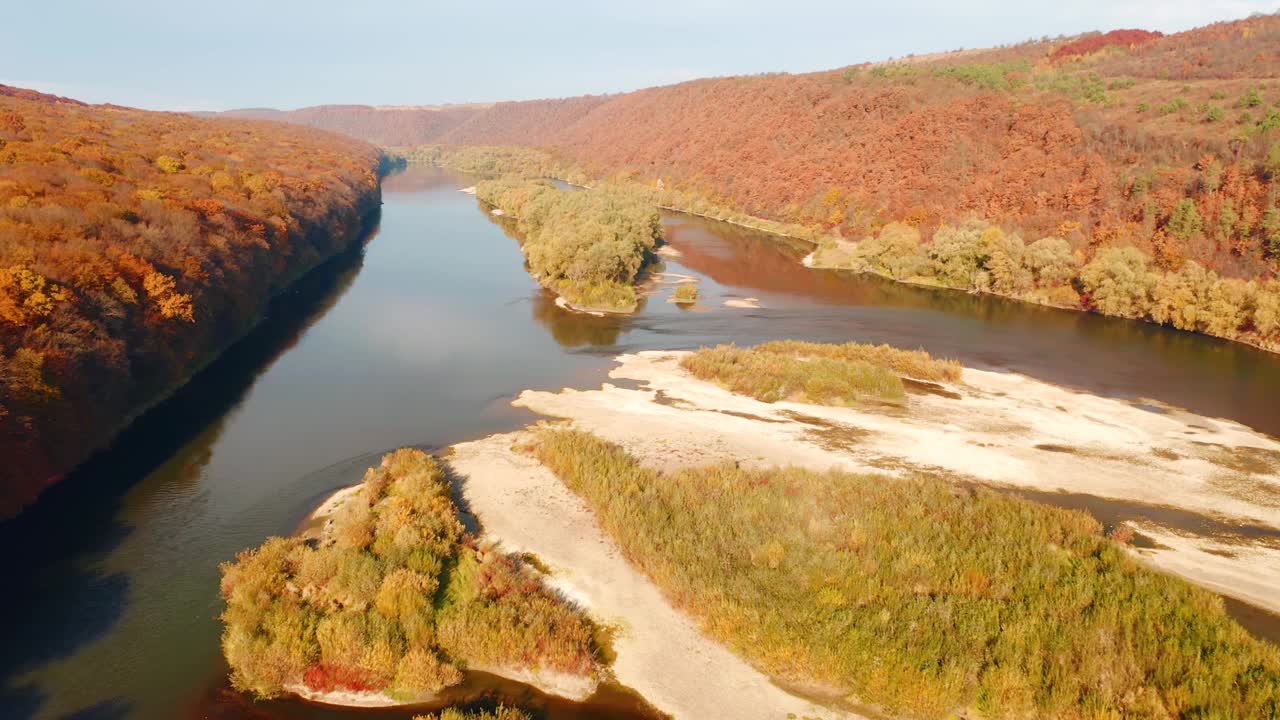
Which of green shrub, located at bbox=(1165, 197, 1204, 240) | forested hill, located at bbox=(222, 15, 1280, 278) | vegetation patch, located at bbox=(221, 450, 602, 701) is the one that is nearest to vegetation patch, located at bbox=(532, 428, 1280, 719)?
vegetation patch, located at bbox=(221, 450, 602, 701)

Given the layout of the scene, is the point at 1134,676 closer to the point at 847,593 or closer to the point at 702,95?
the point at 847,593

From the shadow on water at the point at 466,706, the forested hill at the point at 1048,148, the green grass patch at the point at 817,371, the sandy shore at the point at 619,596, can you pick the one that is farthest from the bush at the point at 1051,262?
the shadow on water at the point at 466,706

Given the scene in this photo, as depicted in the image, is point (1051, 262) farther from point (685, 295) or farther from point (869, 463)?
point (869, 463)

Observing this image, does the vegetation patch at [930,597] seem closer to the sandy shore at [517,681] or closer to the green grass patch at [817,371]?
the sandy shore at [517,681]

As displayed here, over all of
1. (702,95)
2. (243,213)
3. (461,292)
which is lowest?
(461,292)

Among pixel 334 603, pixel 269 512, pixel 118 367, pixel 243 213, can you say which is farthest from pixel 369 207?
pixel 334 603
